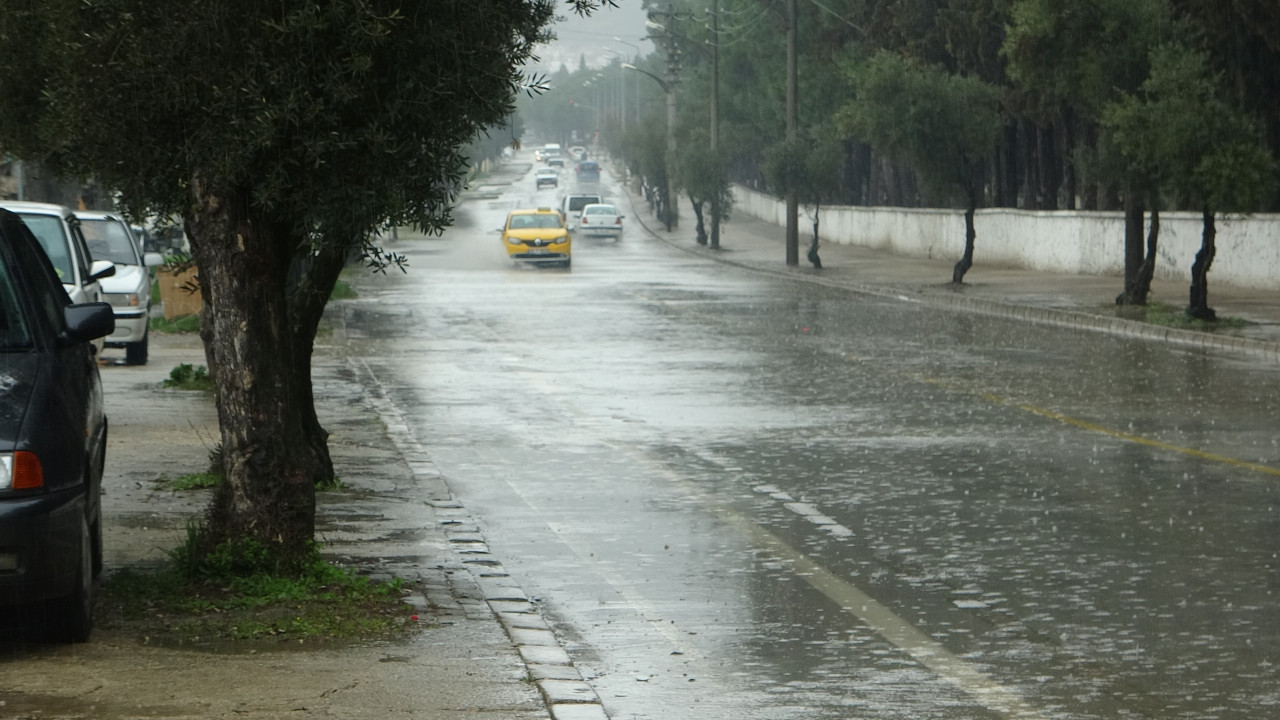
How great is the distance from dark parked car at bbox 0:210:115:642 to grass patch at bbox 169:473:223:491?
3.48 m

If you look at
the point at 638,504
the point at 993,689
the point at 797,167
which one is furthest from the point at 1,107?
the point at 797,167

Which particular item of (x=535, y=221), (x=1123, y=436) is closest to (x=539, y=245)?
(x=535, y=221)

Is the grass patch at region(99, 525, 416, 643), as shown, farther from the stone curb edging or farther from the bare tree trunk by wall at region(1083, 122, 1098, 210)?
the bare tree trunk by wall at region(1083, 122, 1098, 210)

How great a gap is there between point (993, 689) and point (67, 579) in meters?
3.42

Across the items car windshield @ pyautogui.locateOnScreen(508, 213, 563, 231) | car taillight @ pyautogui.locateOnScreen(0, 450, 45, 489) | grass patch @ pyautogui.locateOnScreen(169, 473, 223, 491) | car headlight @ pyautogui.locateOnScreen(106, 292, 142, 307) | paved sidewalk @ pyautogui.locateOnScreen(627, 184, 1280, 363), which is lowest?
→ paved sidewalk @ pyautogui.locateOnScreen(627, 184, 1280, 363)

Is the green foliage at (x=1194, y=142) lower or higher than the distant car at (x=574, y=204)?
higher

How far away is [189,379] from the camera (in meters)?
18.3

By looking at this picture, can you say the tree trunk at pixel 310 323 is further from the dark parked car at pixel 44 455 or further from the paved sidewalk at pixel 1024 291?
the paved sidewalk at pixel 1024 291

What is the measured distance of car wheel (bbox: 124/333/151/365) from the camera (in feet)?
67.7

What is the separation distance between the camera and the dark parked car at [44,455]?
670 cm

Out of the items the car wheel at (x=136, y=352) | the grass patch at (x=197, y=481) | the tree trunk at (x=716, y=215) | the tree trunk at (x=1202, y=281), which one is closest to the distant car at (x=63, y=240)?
the car wheel at (x=136, y=352)

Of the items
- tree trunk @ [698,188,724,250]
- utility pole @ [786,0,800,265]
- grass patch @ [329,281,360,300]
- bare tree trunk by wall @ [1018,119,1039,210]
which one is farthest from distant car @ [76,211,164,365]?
tree trunk @ [698,188,724,250]

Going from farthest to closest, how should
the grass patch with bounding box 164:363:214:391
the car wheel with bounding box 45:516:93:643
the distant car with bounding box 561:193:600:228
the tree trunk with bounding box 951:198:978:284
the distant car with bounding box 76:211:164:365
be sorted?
the distant car with bounding box 561:193:600:228
the tree trunk with bounding box 951:198:978:284
the distant car with bounding box 76:211:164:365
the grass patch with bounding box 164:363:214:391
the car wheel with bounding box 45:516:93:643

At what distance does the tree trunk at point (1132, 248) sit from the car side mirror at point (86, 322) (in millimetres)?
24316
